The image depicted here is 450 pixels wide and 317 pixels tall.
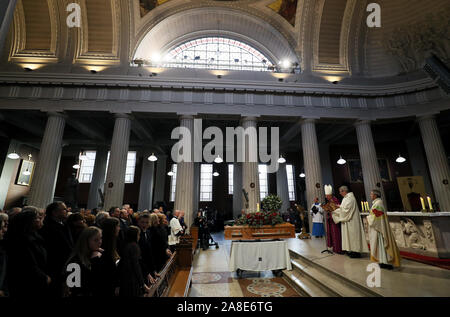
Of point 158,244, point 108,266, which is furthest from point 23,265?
point 158,244

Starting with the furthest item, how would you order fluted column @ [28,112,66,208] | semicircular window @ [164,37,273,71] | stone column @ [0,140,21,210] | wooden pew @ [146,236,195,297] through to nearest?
semicircular window @ [164,37,273,71], stone column @ [0,140,21,210], fluted column @ [28,112,66,208], wooden pew @ [146,236,195,297]

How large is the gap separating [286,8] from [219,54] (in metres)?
4.92

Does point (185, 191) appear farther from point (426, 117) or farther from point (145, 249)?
point (426, 117)

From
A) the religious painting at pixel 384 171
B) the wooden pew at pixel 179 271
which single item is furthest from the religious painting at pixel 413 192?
the wooden pew at pixel 179 271

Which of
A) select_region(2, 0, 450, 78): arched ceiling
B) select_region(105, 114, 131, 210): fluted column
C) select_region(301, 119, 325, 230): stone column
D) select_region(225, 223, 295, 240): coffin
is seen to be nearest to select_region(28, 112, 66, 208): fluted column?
select_region(105, 114, 131, 210): fluted column

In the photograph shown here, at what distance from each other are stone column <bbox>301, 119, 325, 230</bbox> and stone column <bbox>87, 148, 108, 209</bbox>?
11.3 meters

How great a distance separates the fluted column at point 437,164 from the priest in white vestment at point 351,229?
26.0ft

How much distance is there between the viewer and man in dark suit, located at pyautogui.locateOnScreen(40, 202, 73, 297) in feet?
7.13

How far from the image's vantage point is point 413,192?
11.5 m

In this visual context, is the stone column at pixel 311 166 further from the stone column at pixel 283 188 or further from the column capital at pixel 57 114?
the column capital at pixel 57 114

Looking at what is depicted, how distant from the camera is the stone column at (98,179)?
38.0 feet

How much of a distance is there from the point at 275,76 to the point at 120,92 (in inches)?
330

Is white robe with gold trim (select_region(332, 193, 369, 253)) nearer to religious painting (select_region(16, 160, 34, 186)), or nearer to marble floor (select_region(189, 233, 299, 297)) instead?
marble floor (select_region(189, 233, 299, 297))

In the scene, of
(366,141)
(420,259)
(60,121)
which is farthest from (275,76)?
(60,121)
